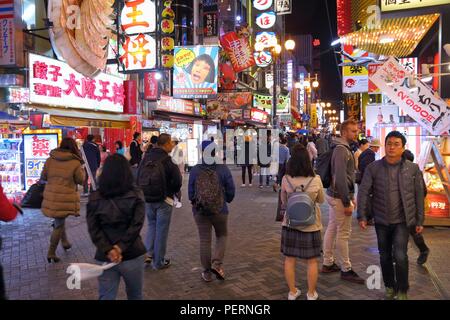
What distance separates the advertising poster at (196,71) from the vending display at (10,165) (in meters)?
8.46

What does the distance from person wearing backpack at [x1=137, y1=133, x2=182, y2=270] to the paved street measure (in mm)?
443

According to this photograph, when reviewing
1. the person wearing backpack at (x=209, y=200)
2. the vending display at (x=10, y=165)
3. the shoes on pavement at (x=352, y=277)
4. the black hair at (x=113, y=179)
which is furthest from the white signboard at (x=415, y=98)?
the vending display at (x=10, y=165)

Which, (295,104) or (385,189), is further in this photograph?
(295,104)

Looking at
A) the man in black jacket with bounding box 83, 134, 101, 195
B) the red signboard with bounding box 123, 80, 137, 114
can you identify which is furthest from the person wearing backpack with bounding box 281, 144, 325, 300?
the red signboard with bounding box 123, 80, 137, 114

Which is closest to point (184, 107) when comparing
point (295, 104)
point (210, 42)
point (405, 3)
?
point (210, 42)

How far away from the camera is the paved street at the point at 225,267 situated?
195 inches

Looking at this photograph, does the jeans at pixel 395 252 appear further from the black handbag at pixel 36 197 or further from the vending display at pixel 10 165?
the vending display at pixel 10 165

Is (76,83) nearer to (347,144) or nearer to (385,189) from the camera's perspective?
(347,144)

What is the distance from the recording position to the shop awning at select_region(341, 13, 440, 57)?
1045cm

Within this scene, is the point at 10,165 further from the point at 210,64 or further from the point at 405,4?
the point at 405,4

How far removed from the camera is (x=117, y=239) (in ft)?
11.3

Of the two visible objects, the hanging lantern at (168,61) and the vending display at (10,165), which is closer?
the vending display at (10,165)

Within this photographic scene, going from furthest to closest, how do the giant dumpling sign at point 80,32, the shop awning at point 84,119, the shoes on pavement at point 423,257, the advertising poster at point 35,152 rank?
the shop awning at point 84,119, the advertising poster at point 35,152, the giant dumpling sign at point 80,32, the shoes on pavement at point 423,257

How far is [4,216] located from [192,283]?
2501 millimetres
